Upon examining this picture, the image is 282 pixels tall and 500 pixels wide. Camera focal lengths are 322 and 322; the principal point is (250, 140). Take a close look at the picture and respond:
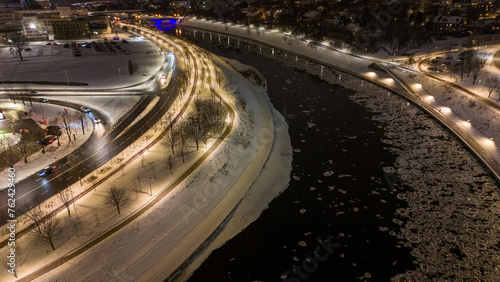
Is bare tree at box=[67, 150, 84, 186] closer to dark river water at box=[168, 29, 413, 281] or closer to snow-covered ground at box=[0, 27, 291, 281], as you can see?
snow-covered ground at box=[0, 27, 291, 281]

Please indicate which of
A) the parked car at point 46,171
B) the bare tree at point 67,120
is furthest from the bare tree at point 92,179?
the bare tree at point 67,120

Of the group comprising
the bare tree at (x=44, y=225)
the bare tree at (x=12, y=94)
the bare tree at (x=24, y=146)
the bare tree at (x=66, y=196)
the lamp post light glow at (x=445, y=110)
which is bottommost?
the bare tree at (x=44, y=225)

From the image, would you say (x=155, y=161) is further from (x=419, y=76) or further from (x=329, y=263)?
(x=419, y=76)

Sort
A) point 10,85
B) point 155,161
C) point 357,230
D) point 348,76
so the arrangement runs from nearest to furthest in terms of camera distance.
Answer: point 357,230, point 155,161, point 10,85, point 348,76

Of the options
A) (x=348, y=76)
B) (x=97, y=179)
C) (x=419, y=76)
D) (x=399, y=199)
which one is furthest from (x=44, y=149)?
(x=419, y=76)

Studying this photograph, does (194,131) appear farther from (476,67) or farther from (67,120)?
(476,67)

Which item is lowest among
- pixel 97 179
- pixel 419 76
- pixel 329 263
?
pixel 329 263

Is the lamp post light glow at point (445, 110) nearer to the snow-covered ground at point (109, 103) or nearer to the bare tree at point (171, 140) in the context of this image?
the bare tree at point (171, 140)
